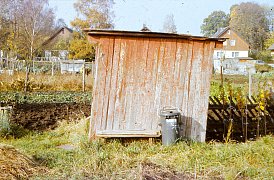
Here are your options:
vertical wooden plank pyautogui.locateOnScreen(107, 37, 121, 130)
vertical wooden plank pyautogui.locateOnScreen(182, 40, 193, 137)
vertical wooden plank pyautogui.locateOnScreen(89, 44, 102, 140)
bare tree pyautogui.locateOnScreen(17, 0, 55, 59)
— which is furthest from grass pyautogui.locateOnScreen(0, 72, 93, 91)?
bare tree pyautogui.locateOnScreen(17, 0, 55, 59)

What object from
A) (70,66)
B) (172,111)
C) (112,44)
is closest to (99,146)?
(172,111)

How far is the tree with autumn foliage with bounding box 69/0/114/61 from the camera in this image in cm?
3131

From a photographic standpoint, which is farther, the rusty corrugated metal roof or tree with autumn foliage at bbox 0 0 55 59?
tree with autumn foliage at bbox 0 0 55 59

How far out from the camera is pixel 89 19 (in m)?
31.7

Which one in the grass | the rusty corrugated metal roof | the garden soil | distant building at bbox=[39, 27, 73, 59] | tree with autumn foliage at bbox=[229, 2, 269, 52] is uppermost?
tree with autumn foliage at bbox=[229, 2, 269, 52]

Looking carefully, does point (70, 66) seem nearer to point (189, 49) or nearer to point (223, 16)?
point (189, 49)

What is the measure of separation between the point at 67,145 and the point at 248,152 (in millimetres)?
3914

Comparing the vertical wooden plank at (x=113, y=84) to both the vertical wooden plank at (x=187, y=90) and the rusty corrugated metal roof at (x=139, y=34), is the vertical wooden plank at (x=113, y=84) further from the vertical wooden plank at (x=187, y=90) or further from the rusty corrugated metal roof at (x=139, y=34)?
the vertical wooden plank at (x=187, y=90)

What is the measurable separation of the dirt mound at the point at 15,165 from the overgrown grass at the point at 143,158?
0.67ft

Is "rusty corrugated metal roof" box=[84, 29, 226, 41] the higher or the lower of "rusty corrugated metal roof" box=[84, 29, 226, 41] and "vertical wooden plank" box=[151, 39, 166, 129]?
the higher

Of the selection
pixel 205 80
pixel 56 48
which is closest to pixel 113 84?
pixel 205 80

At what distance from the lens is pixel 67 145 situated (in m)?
7.44

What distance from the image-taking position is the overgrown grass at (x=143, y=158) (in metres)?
5.25

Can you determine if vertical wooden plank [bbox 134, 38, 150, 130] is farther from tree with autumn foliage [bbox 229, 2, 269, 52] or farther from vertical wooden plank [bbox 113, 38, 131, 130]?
tree with autumn foliage [bbox 229, 2, 269, 52]
